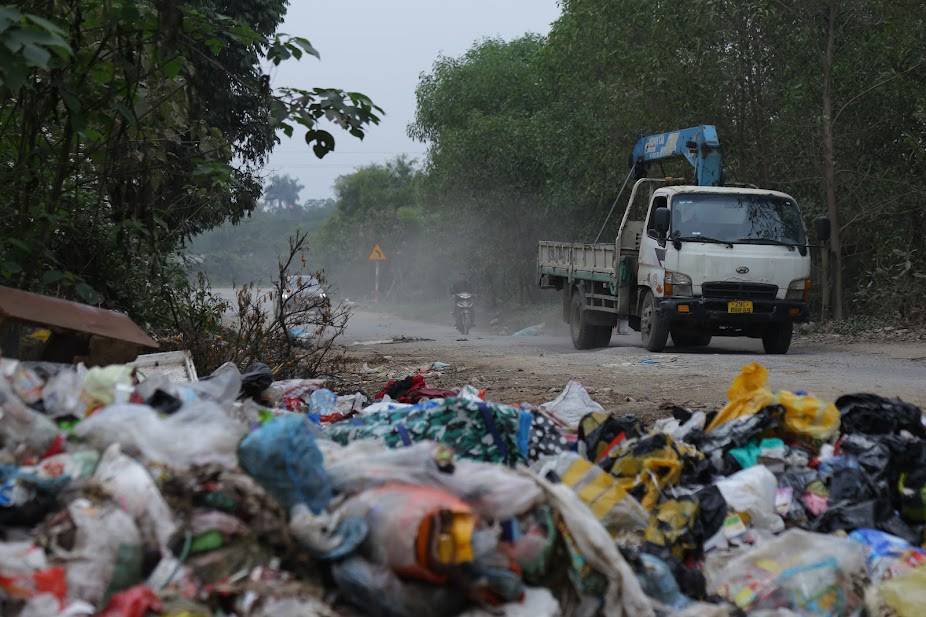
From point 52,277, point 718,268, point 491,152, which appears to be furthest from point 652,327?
point 491,152

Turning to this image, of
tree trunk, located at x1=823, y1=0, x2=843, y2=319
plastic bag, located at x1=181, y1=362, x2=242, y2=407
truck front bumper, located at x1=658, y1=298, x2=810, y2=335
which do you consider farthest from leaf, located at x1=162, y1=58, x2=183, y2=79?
tree trunk, located at x1=823, y1=0, x2=843, y2=319

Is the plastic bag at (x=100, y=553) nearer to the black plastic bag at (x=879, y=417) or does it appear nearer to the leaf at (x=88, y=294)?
the leaf at (x=88, y=294)

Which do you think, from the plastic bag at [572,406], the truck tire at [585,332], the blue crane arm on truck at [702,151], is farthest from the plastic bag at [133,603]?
the truck tire at [585,332]

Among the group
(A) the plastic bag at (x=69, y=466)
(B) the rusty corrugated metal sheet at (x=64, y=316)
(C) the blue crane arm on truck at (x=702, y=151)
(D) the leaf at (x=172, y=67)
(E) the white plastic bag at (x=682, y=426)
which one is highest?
(C) the blue crane arm on truck at (x=702, y=151)

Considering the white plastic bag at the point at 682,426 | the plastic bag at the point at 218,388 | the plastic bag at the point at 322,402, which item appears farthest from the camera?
the plastic bag at the point at 322,402

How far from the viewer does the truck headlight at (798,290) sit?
12742 millimetres

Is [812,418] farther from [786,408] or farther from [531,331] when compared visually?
[531,331]

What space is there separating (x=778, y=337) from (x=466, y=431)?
30.4 feet

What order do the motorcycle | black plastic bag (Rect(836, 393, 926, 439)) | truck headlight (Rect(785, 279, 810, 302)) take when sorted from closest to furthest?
black plastic bag (Rect(836, 393, 926, 439)) < truck headlight (Rect(785, 279, 810, 302)) < the motorcycle

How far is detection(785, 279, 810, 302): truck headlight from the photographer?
12.7 metres

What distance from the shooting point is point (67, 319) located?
526 cm

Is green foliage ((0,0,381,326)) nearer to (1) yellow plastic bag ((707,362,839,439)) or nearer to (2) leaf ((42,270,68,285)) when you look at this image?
(2) leaf ((42,270,68,285))

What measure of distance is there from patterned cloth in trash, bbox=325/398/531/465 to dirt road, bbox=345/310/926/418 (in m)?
2.28

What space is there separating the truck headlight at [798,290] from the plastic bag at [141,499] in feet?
35.5
